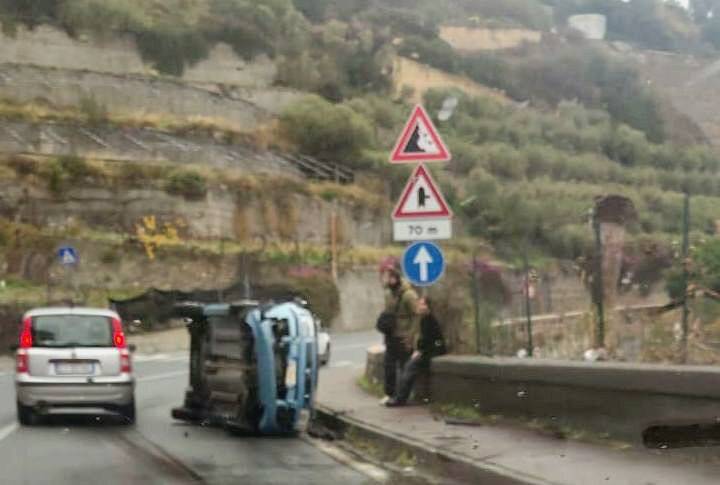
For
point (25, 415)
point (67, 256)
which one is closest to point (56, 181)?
point (67, 256)

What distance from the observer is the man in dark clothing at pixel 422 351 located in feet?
50.9

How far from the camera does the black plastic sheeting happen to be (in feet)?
138

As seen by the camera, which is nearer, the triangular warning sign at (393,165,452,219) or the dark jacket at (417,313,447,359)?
the triangular warning sign at (393,165,452,219)

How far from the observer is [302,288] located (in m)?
46.8

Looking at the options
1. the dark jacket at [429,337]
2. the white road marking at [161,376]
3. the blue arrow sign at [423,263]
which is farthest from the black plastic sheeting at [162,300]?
the blue arrow sign at [423,263]

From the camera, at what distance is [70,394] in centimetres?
1562

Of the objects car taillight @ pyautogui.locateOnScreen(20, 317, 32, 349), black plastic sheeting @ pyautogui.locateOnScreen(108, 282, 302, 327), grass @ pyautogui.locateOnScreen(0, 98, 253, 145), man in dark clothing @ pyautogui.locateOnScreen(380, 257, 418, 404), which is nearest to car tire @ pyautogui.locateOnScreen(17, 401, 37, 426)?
car taillight @ pyautogui.locateOnScreen(20, 317, 32, 349)

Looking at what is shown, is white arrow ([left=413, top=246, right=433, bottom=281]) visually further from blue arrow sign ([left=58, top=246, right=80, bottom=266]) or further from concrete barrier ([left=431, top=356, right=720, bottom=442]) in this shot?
blue arrow sign ([left=58, top=246, right=80, bottom=266])

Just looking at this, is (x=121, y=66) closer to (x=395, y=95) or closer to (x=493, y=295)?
(x=395, y=95)

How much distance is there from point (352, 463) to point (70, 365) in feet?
16.7

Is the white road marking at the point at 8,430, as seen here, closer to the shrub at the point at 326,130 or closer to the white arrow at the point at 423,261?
the white arrow at the point at 423,261

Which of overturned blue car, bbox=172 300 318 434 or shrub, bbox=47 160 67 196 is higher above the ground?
shrub, bbox=47 160 67 196

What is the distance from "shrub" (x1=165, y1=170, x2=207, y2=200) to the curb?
36520 millimetres

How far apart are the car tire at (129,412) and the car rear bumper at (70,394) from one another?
10.2 inches
